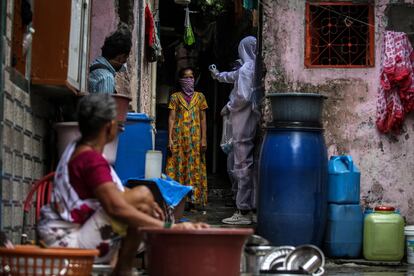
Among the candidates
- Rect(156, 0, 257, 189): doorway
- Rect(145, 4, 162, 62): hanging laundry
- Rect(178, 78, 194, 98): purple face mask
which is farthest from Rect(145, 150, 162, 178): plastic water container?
Rect(156, 0, 257, 189): doorway

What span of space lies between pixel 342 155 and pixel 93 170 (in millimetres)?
4670

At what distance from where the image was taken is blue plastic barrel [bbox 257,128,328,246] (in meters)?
7.49

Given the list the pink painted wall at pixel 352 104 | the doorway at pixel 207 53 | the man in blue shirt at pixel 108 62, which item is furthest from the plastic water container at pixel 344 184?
the doorway at pixel 207 53

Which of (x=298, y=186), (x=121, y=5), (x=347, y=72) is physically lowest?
(x=298, y=186)

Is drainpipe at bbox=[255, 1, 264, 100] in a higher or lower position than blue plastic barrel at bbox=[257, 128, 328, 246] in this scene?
higher

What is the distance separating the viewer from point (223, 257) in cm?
405

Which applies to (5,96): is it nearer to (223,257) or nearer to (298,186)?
(223,257)

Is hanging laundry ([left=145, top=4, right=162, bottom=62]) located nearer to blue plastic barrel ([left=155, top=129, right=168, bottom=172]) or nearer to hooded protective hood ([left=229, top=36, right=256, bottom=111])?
blue plastic barrel ([left=155, top=129, right=168, bottom=172])

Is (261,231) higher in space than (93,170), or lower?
lower

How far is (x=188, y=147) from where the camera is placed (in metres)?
11.0

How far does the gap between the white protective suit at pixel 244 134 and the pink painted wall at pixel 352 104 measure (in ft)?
3.81

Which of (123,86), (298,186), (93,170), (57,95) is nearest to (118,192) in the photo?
(93,170)

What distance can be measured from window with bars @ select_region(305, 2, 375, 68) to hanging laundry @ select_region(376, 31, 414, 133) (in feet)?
0.86

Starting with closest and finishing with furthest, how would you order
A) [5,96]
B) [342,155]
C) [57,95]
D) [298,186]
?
[5,96], [57,95], [298,186], [342,155]
